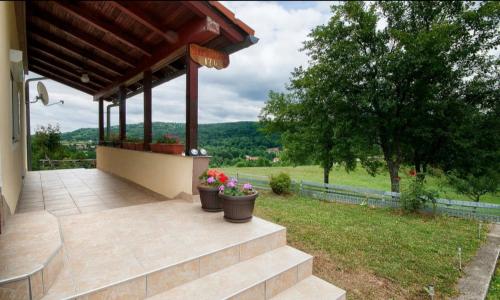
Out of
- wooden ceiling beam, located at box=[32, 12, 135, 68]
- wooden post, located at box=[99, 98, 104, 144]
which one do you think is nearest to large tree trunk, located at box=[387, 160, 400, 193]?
wooden ceiling beam, located at box=[32, 12, 135, 68]

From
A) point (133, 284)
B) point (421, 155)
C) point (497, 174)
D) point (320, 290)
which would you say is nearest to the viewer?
point (133, 284)

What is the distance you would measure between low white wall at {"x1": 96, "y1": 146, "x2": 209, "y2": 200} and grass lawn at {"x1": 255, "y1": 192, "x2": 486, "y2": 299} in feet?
6.37

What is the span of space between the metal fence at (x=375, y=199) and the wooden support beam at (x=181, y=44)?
6.02 meters

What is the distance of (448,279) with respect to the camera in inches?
115

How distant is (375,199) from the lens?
Answer: 7.11m

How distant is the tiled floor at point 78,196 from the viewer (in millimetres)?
3783

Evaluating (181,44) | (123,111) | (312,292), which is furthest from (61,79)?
(312,292)

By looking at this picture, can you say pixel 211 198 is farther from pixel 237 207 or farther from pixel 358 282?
pixel 358 282

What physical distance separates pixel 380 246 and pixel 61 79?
9777 millimetres

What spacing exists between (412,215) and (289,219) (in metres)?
3.25

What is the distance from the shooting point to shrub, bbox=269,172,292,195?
27.3 ft

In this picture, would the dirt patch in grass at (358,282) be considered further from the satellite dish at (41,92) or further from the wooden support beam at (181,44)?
the satellite dish at (41,92)

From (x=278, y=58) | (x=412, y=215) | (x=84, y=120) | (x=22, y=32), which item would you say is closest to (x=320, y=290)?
(x=278, y=58)

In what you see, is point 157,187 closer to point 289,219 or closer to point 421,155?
point 289,219
